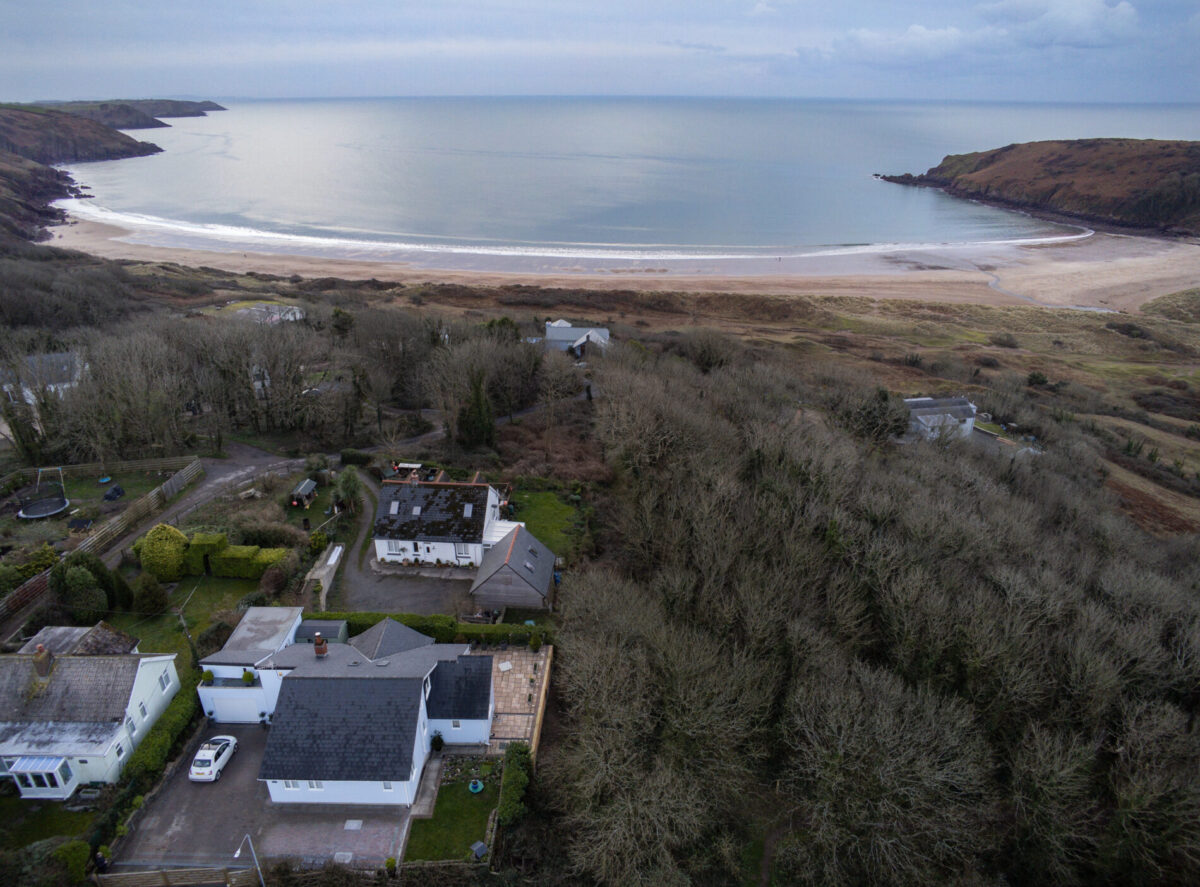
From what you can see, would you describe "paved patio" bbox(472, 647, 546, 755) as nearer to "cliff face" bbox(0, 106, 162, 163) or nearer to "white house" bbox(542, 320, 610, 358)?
"white house" bbox(542, 320, 610, 358)

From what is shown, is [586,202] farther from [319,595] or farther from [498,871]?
[498,871]

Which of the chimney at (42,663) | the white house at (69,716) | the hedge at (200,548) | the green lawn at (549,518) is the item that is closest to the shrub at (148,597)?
the hedge at (200,548)

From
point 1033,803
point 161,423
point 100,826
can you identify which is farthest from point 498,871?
point 161,423

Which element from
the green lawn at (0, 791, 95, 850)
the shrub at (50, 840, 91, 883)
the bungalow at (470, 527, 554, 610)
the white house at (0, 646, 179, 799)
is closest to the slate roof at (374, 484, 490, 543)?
the bungalow at (470, 527, 554, 610)

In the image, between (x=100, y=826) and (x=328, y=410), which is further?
(x=328, y=410)

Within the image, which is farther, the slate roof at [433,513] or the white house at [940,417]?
the white house at [940,417]

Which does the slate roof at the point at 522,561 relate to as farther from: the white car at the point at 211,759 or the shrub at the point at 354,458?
the shrub at the point at 354,458
